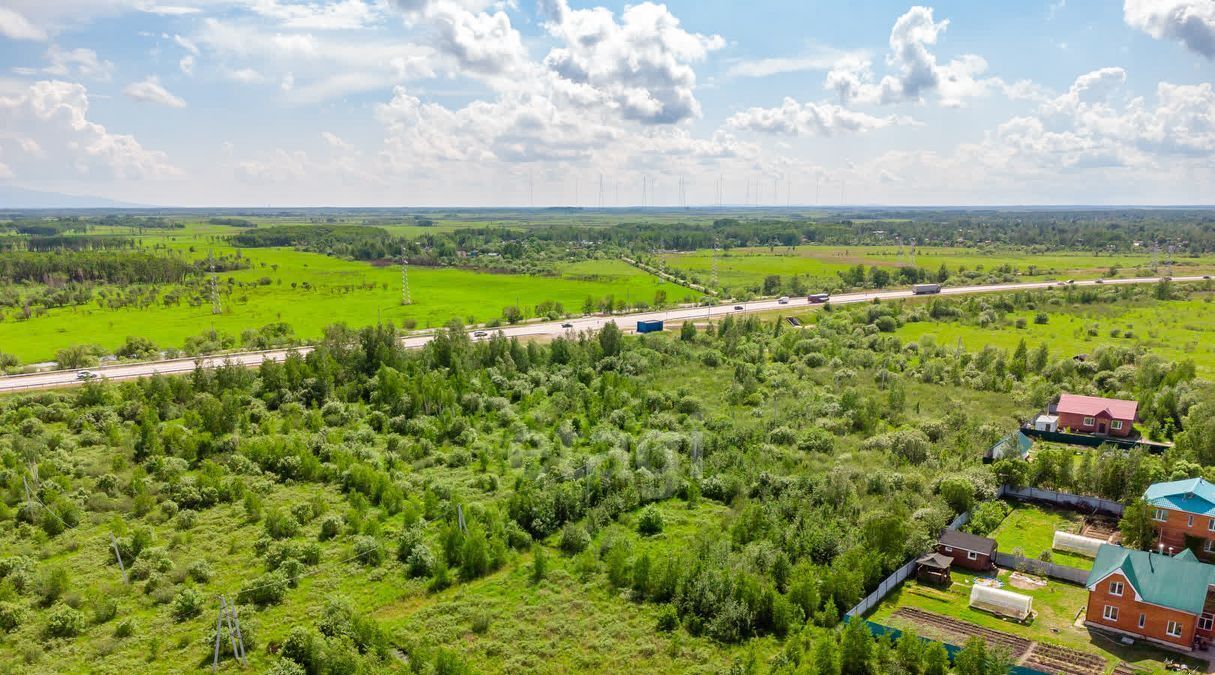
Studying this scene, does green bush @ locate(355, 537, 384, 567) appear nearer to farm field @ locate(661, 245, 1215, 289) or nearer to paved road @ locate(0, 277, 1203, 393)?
paved road @ locate(0, 277, 1203, 393)

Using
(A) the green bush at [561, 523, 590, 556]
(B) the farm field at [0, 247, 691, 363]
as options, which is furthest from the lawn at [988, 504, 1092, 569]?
(B) the farm field at [0, 247, 691, 363]

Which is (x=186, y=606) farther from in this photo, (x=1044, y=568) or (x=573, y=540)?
(x=1044, y=568)

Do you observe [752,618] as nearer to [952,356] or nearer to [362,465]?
[362,465]

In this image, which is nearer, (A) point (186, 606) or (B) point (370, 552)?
(A) point (186, 606)

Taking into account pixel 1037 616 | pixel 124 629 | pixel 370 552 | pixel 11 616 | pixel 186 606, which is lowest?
pixel 1037 616

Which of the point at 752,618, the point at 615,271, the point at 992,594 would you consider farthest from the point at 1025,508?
the point at 615,271

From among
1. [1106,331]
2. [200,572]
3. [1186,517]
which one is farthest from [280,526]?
[1106,331]

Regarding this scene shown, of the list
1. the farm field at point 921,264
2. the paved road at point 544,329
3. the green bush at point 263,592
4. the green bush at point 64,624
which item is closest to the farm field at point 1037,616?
the green bush at point 263,592

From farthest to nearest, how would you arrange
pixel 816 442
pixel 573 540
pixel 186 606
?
pixel 816 442
pixel 573 540
pixel 186 606
